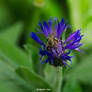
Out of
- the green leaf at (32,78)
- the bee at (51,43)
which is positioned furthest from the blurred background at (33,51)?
the bee at (51,43)

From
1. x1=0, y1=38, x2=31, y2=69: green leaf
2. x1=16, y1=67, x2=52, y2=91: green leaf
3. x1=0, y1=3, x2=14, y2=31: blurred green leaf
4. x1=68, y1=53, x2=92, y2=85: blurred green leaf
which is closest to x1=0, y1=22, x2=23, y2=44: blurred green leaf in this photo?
x1=0, y1=3, x2=14, y2=31: blurred green leaf

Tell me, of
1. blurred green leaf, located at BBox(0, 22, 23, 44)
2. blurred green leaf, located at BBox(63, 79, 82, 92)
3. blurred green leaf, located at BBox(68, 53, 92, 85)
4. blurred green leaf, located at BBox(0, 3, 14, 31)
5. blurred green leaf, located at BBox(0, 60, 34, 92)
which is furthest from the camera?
blurred green leaf, located at BBox(0, 3, 14, 31)

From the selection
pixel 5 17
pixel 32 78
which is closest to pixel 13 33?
pixel 5 17

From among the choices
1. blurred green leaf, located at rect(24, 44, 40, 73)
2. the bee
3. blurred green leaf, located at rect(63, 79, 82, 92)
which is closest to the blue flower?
the bee

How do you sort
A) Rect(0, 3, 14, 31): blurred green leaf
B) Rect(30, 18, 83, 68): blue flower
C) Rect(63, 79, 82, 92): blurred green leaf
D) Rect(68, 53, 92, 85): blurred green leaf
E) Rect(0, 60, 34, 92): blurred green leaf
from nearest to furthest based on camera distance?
Rect(30, 18, 83, 68): blue flower → Rect(0, 60, 34, 92): blurred green leaf → Rect(63, 79, 82, 92): blurred green leaf → Rect(68, 53, 92, 85): blurred green leaf → Rect(0, 3, 14, 31): blurred green leaf

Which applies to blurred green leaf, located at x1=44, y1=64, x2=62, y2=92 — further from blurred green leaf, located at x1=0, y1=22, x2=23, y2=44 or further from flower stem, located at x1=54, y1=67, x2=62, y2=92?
blurred green leaf, located at x1=0, y1=22, x2=23, y2=44

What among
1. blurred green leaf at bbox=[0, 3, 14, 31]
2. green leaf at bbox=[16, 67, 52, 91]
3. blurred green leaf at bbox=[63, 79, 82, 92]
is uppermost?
blurred green leaf at bbox=[0, 3, 14, 31]

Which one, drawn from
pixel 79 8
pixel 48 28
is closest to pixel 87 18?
pixel 79 8

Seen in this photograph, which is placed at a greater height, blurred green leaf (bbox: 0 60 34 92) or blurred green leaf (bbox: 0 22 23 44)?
blurred green leaf (bbox: 0 22 23 44)

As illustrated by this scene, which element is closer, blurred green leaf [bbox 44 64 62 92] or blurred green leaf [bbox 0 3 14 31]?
blurred green leaf [bbox 44 64 62 92]

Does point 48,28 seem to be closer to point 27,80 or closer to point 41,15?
point 27,80
